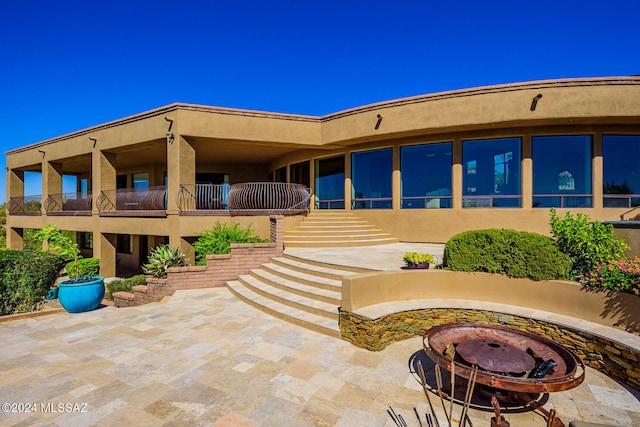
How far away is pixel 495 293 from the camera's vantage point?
5.96 meters

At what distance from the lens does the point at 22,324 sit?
626 cm

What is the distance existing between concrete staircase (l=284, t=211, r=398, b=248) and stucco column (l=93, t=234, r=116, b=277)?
29.3 feet

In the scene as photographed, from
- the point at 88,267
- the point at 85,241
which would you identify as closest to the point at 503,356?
the point at 88,267

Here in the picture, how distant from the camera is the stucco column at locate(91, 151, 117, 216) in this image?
565 inches

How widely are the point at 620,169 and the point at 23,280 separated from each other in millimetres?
17874

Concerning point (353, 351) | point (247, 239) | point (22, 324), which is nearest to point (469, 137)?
point (247, 239)

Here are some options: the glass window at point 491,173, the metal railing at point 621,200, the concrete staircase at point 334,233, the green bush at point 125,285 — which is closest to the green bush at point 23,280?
the green bush at point 125,285

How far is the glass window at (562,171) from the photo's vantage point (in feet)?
36.3

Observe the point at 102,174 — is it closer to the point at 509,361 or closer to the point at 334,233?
the point at 334,233

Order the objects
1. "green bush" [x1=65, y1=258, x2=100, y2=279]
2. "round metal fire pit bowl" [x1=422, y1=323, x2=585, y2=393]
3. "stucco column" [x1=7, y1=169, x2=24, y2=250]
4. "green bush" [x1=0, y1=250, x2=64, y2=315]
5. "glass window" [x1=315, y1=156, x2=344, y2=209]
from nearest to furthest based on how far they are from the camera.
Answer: "round metal fire pit bowl" [x1=422, y1=323, x2=585, y2=393] → "green bush" [x1=0, y1=250, x2=64, y2=315] → "green bush" [x1=65, y1=258, x2=100, y2=279] → "glass window" [x1=315, y1=156, x2=344, y2=209] → "stucco column" [x1=7, y1=169, x2=24, y2=250]

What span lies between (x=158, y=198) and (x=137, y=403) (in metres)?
10.2

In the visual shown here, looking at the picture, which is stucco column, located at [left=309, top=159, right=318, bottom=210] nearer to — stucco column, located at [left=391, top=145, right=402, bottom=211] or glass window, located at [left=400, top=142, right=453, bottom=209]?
stucco column, located at [left=391, top=145, right=402, bottom=211]

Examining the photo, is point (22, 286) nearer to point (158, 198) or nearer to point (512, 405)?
point (158, 198)

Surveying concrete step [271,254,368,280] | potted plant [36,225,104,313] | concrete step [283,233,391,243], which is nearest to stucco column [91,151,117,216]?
potted plant [36,225,104,313]
